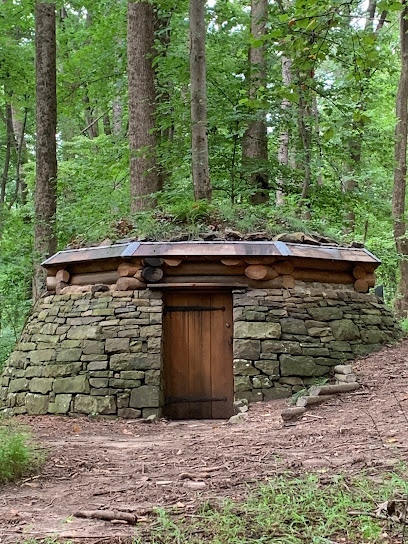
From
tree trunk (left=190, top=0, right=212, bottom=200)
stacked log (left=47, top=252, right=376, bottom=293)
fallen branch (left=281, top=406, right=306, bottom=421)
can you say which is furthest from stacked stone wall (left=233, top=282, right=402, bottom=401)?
tree trunk (left=190, top=0, right=212, bottom=200)

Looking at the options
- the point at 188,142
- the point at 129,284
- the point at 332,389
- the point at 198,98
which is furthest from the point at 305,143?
the point at 332,389

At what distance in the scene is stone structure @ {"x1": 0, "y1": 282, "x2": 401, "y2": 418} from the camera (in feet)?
23.3

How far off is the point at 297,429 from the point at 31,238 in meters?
10.8

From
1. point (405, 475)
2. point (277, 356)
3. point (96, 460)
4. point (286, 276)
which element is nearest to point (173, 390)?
point (277, 356)

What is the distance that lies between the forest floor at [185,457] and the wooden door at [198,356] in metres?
0.67

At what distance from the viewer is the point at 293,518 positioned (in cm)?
265

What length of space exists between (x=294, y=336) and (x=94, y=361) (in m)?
2.68

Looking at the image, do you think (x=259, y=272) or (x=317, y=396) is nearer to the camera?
(x=317, y=396)

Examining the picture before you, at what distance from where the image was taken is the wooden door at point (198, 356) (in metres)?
7.43

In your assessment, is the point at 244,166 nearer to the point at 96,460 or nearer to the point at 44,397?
the point at 44,397

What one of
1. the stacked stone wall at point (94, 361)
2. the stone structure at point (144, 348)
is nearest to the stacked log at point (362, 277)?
the stone structure at point (144, 348)

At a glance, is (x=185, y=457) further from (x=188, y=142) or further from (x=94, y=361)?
(x=188, y=142)

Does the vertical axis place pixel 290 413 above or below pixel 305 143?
below

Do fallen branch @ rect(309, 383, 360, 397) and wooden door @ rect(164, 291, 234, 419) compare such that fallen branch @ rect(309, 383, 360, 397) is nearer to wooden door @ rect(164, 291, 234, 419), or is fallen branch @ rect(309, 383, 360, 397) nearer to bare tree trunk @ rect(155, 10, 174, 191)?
wooden door @ rect(164, 291, 234, 419)
